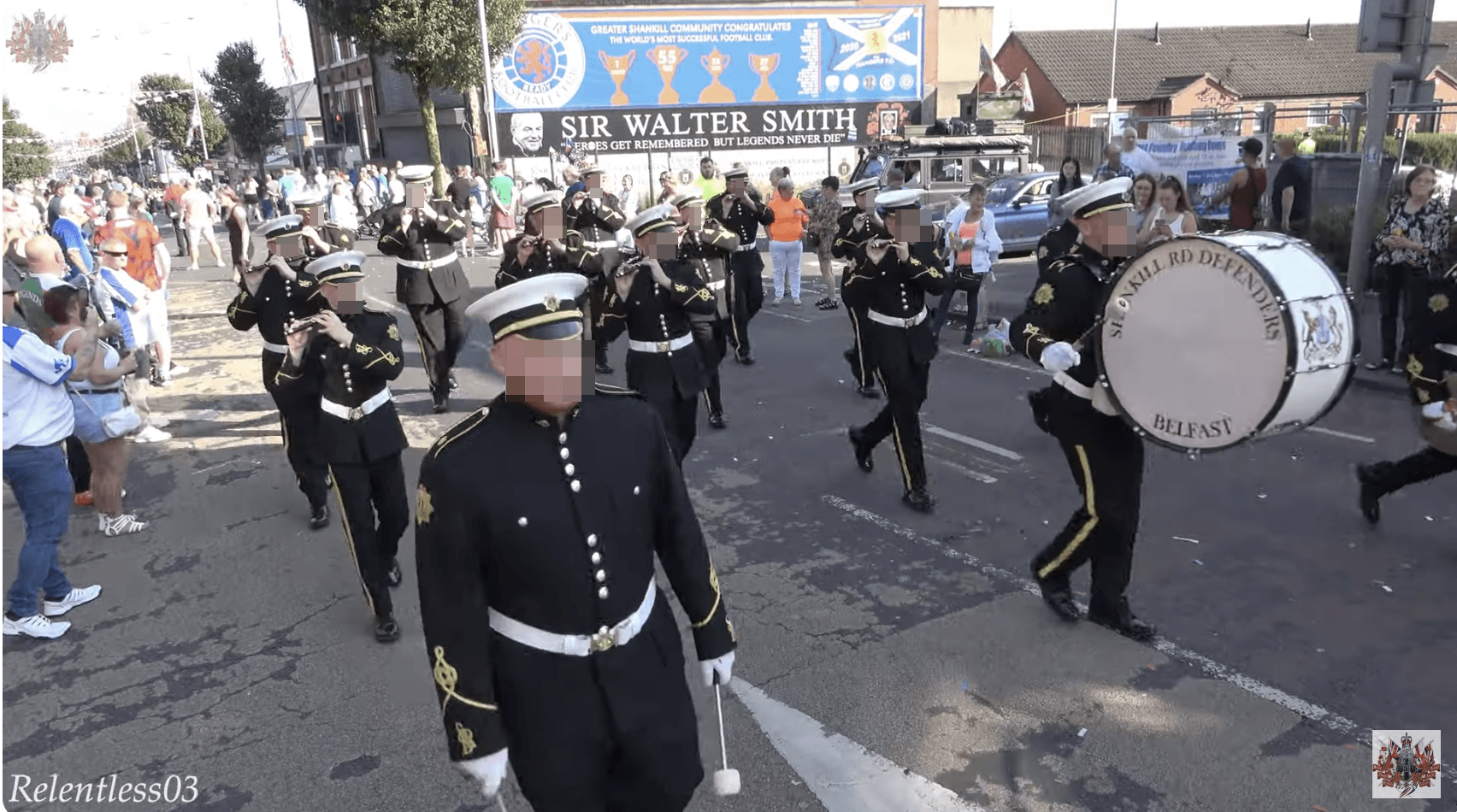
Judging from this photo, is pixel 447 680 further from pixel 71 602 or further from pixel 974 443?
pixel 974 443

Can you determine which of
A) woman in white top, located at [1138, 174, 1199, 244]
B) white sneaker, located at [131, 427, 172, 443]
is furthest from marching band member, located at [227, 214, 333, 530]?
woman in white top, located at [1138, 174, 1199, 244]

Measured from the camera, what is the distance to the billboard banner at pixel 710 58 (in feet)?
102

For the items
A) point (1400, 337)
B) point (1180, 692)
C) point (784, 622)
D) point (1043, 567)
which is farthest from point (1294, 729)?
point (1400, 337)

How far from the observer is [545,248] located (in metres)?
8.54

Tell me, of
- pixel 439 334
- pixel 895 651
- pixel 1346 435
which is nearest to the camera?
pixel 895 651

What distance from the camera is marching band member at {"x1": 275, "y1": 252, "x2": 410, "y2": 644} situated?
5.02 metres

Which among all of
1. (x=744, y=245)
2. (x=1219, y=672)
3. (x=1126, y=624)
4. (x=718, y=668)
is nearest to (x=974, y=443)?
(x=1126, y=624)

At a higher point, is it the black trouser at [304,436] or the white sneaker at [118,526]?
the black trouser at [304,436]

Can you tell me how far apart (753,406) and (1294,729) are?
226 inches

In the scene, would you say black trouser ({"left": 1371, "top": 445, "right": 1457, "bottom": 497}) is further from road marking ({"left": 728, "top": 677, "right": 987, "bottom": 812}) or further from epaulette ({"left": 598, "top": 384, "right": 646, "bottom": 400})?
epaulette ({"left": 598, "top": 384, "right": 646, "bottom": 400})

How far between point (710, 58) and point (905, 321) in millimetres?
27584

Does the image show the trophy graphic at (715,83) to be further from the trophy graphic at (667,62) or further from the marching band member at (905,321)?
the marching band member at (905,321)

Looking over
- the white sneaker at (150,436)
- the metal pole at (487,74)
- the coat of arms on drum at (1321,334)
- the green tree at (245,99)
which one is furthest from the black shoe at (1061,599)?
the green tree at (245,99)

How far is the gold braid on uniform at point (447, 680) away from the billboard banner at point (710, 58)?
99.5 feet
